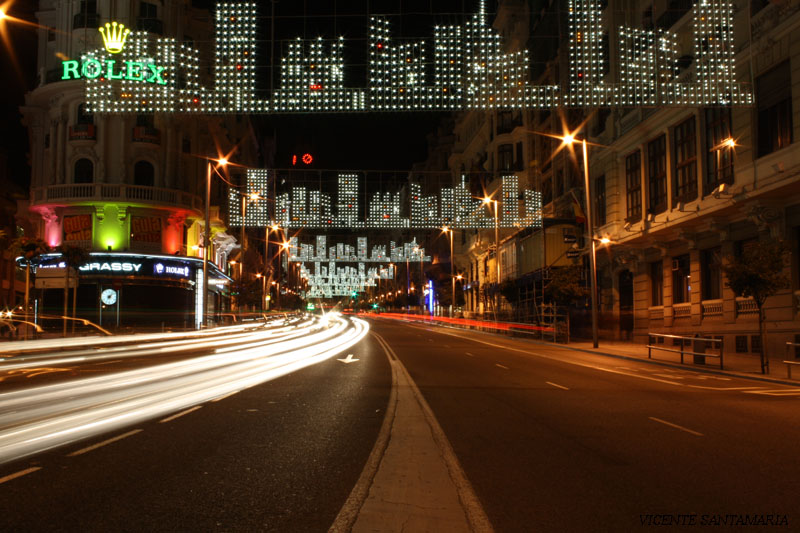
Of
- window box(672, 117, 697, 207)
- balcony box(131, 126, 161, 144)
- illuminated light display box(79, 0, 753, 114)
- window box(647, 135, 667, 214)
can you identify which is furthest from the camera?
balcony box(131, 126, 161, 144)

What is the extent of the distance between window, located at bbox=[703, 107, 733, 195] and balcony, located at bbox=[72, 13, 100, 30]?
120 feet

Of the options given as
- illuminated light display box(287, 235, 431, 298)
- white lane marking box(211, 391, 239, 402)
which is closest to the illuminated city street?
white lane marking box(211, 391, 239, 402)

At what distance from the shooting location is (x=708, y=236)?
95.8 feet

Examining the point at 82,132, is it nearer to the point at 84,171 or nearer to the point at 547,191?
the point at 84,171

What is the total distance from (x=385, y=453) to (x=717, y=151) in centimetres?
2514

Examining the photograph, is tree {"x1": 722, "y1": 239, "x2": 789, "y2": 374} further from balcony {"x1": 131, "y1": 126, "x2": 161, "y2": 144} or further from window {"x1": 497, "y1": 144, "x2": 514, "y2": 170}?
window {"x1": 497, "y1": 144, "x2": 514, "y2": 170}

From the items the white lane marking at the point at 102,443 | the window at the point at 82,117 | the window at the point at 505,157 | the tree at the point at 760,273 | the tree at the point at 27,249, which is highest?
the window at the point at 505,157

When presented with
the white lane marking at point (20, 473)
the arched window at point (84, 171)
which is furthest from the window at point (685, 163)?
the arched window at point (84, 171)

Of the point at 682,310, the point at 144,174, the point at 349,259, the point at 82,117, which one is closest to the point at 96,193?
the point at 144,174

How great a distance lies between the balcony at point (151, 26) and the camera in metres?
41.2

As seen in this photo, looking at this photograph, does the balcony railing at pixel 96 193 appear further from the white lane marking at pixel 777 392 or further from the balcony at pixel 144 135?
the white lane marking at pixel 777 392

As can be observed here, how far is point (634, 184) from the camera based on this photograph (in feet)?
119

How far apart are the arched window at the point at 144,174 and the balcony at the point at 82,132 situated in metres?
3.13

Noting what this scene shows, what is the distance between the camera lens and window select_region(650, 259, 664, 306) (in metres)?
34.1
